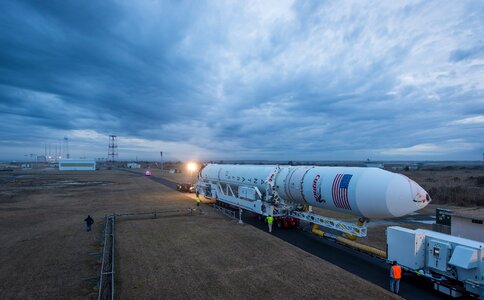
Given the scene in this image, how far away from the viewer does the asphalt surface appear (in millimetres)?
10875

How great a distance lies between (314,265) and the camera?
42.2 ft

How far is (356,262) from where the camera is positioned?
13.6 meters

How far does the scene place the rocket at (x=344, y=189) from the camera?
13.2 metres

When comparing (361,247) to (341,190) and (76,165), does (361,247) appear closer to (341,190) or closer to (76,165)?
(341,190)

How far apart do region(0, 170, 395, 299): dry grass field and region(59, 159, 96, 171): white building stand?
85.4 meters

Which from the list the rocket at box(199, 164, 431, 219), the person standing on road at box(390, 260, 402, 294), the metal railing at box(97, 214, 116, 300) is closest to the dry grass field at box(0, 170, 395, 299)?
the metal railing at box(97, 214, 116, 300)

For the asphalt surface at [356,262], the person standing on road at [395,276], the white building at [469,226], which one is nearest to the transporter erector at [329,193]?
the asphalt surface at [356,262]

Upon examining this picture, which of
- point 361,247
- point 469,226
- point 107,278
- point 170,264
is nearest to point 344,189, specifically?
point 361,247

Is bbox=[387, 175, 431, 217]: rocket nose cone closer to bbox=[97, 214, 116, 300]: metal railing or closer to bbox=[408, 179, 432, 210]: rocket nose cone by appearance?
bbox=[408, 179, 432, 210]: rocket nose cone

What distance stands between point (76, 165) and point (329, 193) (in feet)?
340

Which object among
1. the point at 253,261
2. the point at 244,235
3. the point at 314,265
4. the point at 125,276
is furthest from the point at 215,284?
the point at 244,235

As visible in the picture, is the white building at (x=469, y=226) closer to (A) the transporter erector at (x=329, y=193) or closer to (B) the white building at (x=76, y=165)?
(A) the transporter erector at (x=329, y=193)

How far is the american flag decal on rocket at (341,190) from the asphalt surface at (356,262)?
2.47 m

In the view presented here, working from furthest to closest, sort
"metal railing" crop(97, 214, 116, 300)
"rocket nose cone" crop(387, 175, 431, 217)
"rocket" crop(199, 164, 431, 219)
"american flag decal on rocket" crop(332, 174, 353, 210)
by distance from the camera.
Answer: "american flag decal on rocket" crop(332, 174, 353, 210)
"rocket" crop(199, 164, 431, 219)
"rocket nose cone" crop(387, 175, 431, 217)
"metal railing" crop(97, 214, 116, 300)
